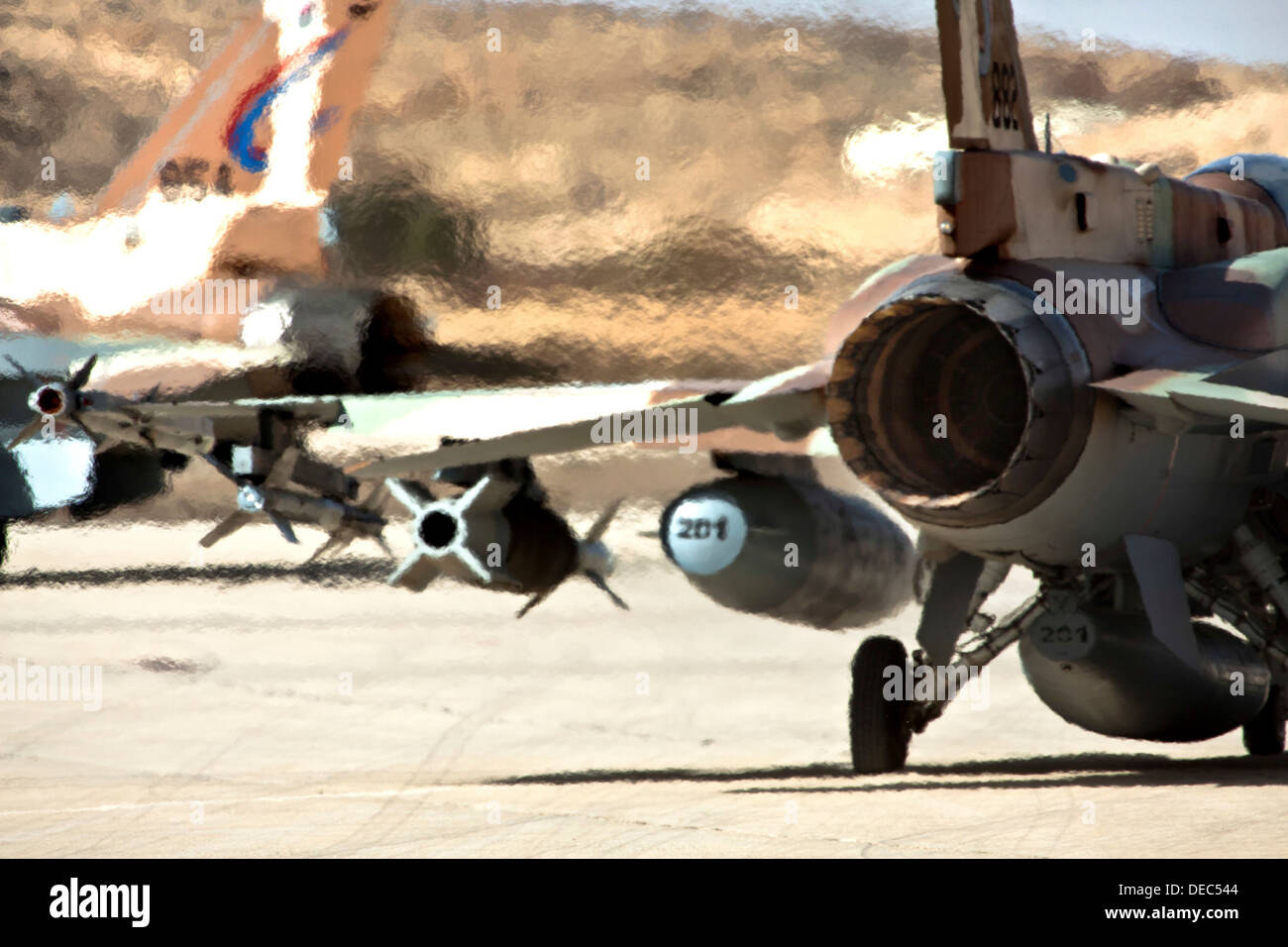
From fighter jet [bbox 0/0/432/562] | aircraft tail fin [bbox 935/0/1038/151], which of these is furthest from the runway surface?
aircraft tail fin [bbox 935/0/1038/151]

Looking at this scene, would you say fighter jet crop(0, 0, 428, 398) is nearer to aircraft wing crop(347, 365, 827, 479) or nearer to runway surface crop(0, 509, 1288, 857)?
runway surface crop(0, 509, 1288, 857)

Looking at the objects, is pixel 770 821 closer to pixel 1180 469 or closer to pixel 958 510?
pixel 958 510

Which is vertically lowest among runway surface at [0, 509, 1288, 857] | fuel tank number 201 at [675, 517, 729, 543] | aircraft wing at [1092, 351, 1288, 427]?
runway surface at [0, 509, 1288, 857]

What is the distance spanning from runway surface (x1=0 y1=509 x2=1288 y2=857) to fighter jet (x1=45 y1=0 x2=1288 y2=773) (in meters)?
0.86

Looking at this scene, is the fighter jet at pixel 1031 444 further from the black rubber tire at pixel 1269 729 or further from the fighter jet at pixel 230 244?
the fighter jet at pixel 230 244

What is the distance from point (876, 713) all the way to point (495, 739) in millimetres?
4191

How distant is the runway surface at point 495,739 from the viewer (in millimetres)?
9938

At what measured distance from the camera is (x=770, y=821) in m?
10.3

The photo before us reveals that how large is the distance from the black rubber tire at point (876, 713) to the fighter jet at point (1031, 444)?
0.6 inches

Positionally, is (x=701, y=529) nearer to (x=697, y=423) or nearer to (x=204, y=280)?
(x=697, y=423)

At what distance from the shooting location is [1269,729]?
1376 cm

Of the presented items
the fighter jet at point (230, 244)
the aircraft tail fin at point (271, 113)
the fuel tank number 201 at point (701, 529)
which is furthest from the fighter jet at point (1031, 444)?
the aircraft tail fin at point (271, 113)

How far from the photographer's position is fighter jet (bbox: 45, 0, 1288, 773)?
10.5 metres

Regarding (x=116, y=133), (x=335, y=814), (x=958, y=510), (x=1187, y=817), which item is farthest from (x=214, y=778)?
(x=116, y=133)
